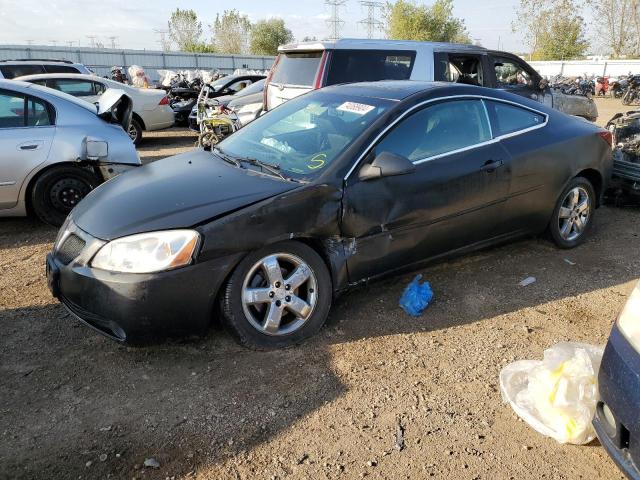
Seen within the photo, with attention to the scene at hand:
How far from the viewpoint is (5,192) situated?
5.03 m

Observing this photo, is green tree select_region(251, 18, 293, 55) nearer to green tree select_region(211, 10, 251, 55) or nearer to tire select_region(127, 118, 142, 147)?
green tree select_region(211, 10, 251, 55)

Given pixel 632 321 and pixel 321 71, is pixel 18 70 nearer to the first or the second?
pixel 321 71

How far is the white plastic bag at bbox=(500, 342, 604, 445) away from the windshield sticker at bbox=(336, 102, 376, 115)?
1968 millimetres

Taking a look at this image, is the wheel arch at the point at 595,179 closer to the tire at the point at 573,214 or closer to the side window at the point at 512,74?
the tire at the point at 573,214

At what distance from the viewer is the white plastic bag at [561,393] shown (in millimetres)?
2410

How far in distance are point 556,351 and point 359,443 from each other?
1143 millimetres

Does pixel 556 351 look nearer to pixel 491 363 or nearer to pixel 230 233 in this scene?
pixel 491 363

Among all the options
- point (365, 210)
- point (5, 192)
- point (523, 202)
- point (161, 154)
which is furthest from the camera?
point (161, 154)

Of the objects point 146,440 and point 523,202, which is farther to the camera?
point 523,202

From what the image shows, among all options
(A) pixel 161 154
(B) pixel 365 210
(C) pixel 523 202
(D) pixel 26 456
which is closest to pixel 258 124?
(B) pixel 365 210

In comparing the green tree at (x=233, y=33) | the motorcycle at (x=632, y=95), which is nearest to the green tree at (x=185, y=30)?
the green tree at (x=233, y=33)

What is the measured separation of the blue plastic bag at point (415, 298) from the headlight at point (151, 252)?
1593 mm

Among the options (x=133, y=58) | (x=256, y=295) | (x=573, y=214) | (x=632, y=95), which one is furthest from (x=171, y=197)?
(x=133, y=58)

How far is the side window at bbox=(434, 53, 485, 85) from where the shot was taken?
7309 mm
